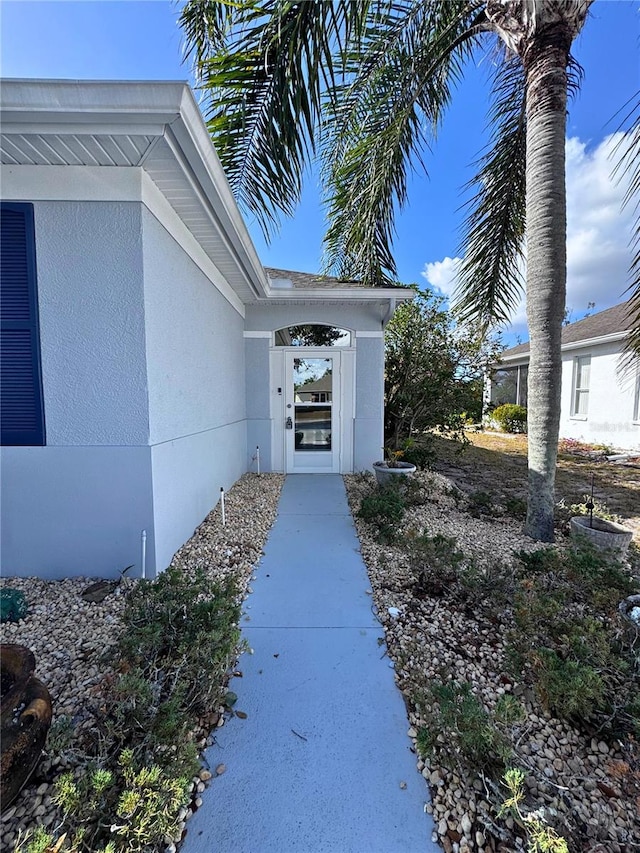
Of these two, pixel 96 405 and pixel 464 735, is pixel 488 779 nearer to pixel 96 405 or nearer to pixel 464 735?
pixel 464 735

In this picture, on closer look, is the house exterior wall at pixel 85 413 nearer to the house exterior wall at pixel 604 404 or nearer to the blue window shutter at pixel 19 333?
the blue window shutter at pixel 19 333

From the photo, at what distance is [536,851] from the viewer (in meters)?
1.30

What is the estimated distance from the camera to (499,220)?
5754 mm

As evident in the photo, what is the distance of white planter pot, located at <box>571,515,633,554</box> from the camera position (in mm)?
3955

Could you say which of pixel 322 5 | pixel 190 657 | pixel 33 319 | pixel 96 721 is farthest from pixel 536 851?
pixel 322 5

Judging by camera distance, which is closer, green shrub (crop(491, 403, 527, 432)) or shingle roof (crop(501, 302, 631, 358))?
shingle roof (crop(501, 302, 631, 358))

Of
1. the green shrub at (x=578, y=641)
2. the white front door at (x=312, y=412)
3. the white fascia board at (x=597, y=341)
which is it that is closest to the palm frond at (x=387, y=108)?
the white front door at (x=312, y=412)

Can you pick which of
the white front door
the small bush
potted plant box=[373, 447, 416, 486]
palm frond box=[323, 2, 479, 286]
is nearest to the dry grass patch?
the small bush

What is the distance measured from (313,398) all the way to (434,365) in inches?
98.5

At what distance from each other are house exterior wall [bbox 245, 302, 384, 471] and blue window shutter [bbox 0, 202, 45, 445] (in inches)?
172

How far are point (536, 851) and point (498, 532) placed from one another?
362 cm

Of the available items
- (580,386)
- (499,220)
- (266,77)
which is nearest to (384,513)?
(499,220)

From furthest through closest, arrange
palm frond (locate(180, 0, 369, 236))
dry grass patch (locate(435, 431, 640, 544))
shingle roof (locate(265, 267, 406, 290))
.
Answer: shingle roof (locate(265, 267, 406, 290))
dry grass patch (locate(435, 431, 640, 544))
palm frond (locate(180, 0, 369, 236))

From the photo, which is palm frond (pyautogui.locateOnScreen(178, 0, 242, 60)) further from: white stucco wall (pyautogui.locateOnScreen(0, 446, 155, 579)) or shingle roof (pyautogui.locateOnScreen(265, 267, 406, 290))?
white stucco wall (pyautogui.locateOnScreen(0, 446, 155, 579))
